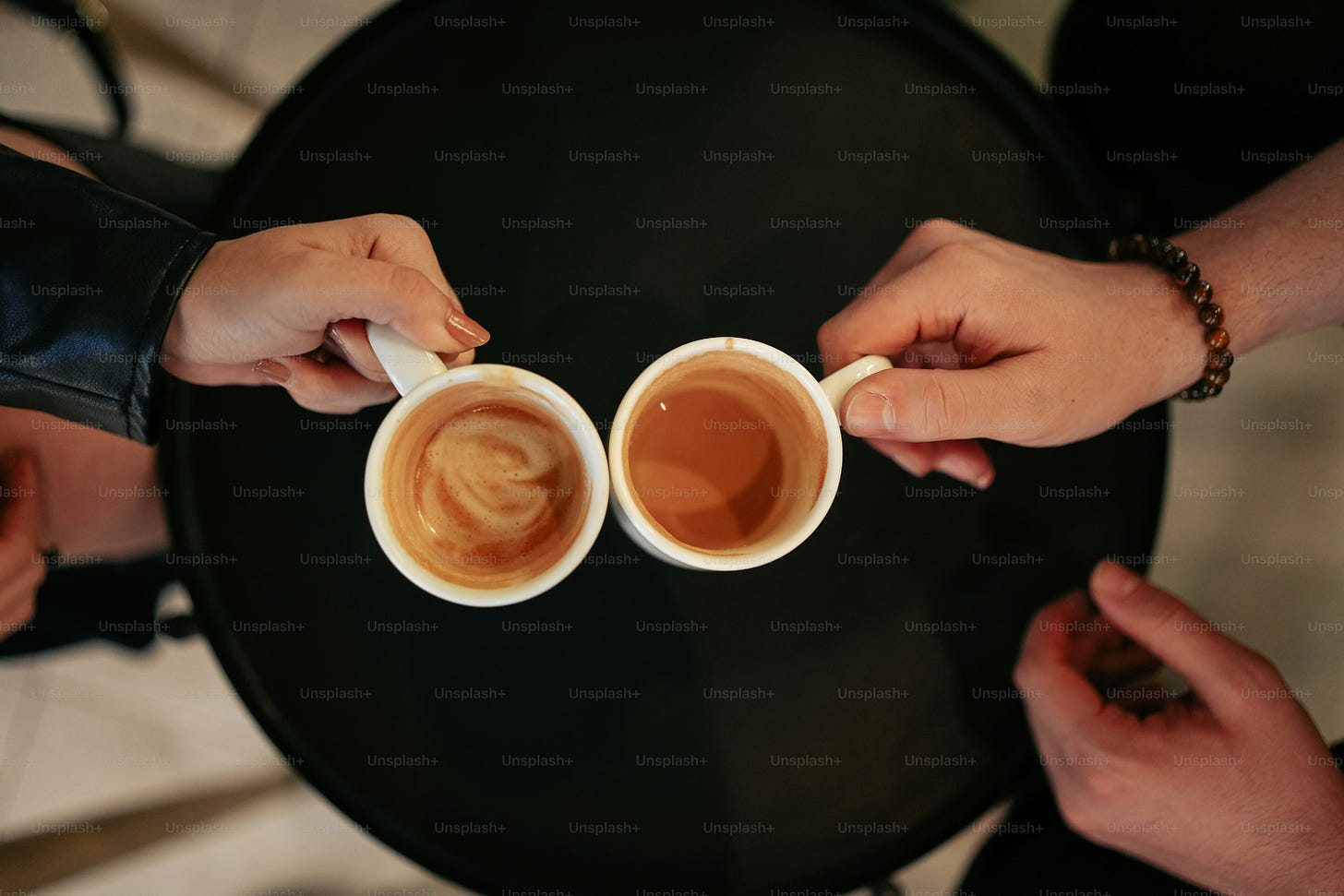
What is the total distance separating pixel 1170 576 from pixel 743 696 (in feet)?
4.77

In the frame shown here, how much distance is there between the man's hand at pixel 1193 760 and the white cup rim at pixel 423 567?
747 mm

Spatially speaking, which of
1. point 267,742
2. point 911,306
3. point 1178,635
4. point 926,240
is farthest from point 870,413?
point 267,742

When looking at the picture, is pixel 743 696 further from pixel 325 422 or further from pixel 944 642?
pixel 325 422

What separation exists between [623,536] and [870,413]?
0.43m

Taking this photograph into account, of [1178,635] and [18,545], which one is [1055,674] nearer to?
[1178,635]

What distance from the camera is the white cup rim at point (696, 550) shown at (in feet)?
2.95

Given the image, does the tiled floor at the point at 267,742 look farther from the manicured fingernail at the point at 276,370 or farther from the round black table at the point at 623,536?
the manicured fingernail at the point at 276,370

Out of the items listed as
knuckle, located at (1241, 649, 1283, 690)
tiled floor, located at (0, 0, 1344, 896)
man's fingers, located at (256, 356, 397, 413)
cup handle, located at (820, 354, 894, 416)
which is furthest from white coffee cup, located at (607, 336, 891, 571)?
tiled floor, located at (0, 0, 1344, 896)

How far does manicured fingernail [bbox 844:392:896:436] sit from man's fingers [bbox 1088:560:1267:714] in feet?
1.60

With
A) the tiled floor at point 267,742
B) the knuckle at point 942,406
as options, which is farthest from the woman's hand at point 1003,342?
the tiled floor at point 267,742

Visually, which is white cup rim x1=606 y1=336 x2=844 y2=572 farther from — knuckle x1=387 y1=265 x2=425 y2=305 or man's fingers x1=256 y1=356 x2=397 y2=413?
man's fingers x1=256 y1=356 x2=397 y2=413

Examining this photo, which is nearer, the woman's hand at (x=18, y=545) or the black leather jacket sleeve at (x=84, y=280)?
the black leather jacket sleeve at (x=84, y=280)

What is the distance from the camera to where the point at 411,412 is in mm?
936

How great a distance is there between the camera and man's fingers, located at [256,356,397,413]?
1068 mm
